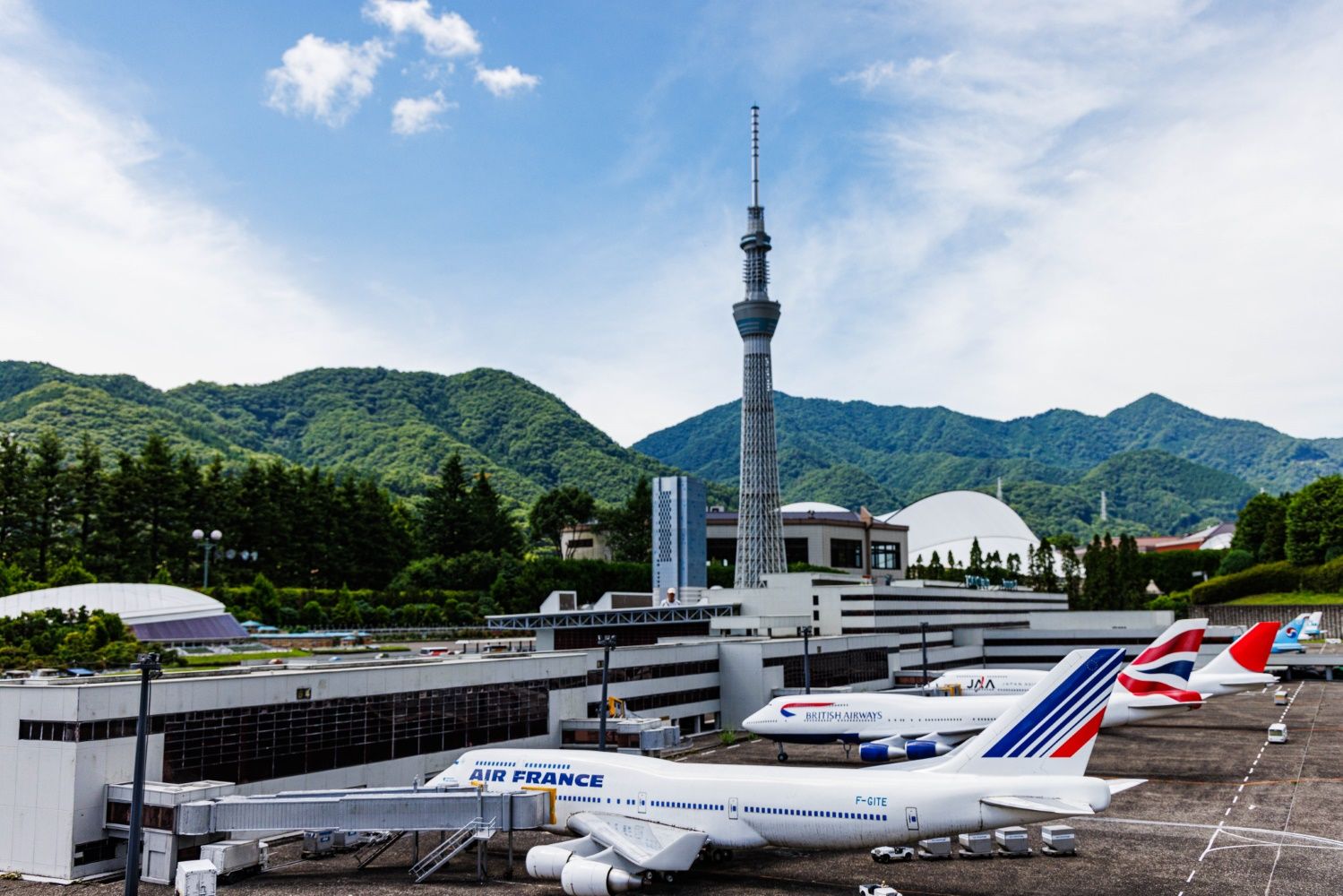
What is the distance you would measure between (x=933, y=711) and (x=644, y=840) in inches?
1294

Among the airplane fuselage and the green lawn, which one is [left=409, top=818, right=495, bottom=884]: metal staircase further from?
the green lawn

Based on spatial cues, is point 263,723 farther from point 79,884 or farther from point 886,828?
point 886,828

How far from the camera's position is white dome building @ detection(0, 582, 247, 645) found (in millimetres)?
83688

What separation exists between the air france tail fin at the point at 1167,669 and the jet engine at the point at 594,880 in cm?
4442

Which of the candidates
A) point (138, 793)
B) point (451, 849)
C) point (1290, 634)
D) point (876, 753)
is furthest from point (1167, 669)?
point (1290, 634)

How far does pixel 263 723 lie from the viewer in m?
41.8

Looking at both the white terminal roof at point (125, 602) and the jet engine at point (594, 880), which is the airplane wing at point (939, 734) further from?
the white terminal roof at point (125, 602)

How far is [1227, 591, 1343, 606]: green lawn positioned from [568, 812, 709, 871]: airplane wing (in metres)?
163

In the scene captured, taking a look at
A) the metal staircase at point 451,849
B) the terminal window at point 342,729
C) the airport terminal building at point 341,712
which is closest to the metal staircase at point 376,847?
the metal staircase at point 451,849

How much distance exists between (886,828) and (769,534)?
113538 mm

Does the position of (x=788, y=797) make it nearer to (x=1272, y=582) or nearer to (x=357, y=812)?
(x=357, y=812)

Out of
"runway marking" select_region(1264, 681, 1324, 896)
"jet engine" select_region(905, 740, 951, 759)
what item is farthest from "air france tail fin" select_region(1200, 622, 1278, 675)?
"jet engine" select_region(905, 740, 951, 759)

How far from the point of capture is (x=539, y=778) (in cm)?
3884

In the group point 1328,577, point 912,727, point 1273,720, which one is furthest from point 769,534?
point 1328,577
